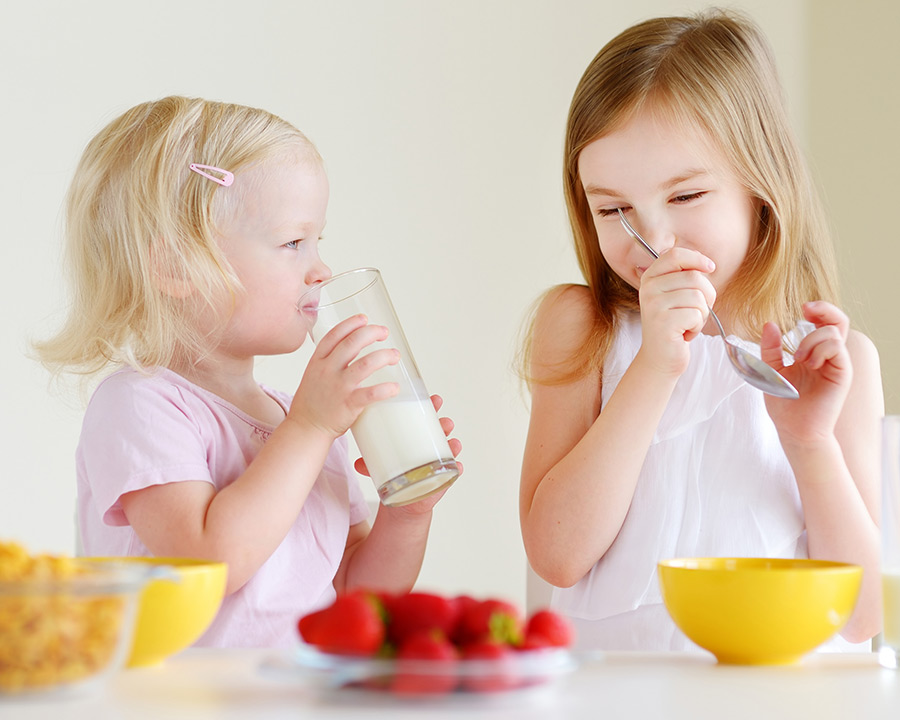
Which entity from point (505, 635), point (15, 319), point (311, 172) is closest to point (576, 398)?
point (311, 172)

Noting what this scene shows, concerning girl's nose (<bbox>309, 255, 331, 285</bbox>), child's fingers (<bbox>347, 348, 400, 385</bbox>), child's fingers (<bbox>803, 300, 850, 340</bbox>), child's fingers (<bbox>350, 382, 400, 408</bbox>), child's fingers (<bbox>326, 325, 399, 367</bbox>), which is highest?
girl's nose (<bbox>309, 255, 331, 285</bbox>)

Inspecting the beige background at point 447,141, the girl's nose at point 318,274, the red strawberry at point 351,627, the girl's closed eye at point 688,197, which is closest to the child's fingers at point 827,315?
the girl's closed eye at point 688,197

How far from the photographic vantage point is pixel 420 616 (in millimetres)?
568

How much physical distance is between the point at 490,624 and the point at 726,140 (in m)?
0.86

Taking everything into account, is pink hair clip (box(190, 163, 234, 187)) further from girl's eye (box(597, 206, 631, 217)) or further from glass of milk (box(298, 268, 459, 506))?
girl's eye (box(597, 206, 631, 217))

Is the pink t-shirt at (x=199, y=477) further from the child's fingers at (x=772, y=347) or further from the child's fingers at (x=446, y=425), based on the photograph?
the child's fingers at (x=772, y=347)

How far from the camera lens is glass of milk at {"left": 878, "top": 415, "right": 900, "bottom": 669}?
2.32ft

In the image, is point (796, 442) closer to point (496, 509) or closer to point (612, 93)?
point (612, 93)

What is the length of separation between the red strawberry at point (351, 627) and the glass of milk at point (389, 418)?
434mm

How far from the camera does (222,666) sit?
2.29 ft

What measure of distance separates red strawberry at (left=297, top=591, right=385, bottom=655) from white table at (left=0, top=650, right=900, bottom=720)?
3 centimetres

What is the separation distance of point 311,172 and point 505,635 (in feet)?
2.48

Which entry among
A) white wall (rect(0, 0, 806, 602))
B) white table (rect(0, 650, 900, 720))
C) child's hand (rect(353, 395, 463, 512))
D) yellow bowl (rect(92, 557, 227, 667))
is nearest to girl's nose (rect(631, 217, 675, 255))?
child's hand (rect(353, 395, 463, 512))

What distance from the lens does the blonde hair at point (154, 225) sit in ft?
3.77
